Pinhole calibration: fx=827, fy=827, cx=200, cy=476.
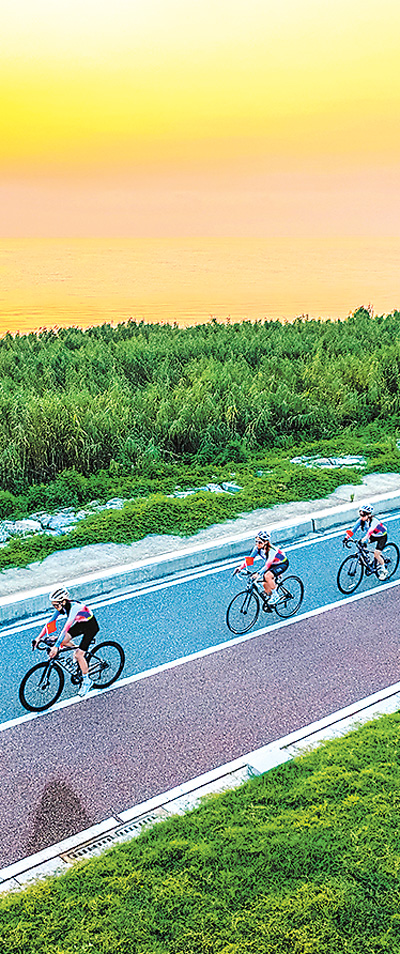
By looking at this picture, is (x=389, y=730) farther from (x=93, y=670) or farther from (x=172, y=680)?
(x=93, y=670)

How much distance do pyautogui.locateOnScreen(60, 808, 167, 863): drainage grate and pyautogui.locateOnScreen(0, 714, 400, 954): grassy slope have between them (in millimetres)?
194

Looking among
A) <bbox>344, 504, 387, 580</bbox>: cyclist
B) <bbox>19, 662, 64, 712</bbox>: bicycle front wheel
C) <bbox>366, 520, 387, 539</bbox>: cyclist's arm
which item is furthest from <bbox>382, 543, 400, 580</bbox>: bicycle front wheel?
<bbox>19, 662, 64, 712</bbox>: bicycle front wheel

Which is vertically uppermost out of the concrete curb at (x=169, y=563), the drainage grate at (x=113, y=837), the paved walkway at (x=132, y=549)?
the paved walkway at (x=132, y=549)

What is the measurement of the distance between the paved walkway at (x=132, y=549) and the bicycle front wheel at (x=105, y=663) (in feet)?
6.49

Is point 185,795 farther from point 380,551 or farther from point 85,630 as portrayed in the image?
point 380,551

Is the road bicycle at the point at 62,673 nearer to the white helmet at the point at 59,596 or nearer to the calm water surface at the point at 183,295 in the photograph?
the white helmet at the point at 59,596

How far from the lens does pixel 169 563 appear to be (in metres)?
9.82

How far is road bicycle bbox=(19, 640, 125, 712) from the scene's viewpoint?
6812 mm

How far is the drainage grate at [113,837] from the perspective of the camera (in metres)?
5.02

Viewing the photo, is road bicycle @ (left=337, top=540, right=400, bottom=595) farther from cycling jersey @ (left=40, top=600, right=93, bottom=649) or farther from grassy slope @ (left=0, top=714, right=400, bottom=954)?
Result: grassy slope @ (left=0, top=714, right=400, bottom=954)

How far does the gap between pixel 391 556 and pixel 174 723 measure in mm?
4555

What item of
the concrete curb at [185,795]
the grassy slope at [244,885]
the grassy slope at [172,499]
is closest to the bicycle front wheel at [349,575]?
the grassy slope at [172,499]

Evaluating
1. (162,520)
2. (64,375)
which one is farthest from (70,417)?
(64,375)

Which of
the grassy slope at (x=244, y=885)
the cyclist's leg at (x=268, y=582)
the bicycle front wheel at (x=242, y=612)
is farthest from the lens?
the cyclist's leg at (x=268, y=582)
